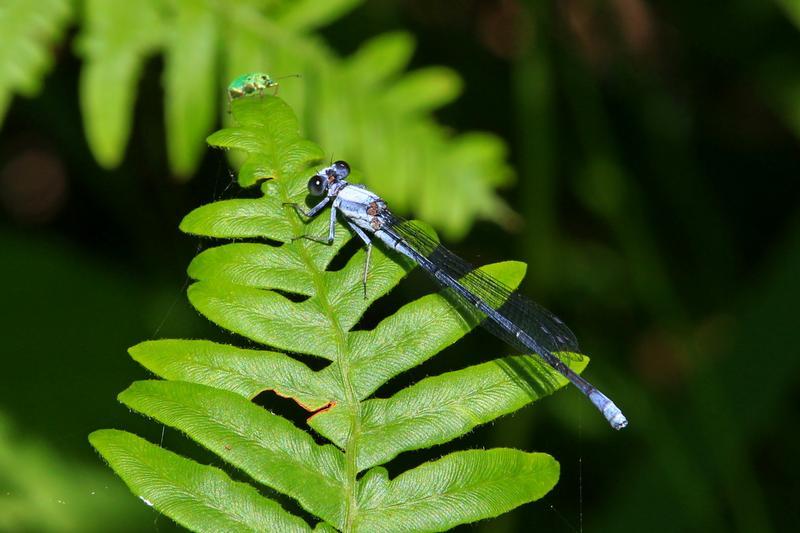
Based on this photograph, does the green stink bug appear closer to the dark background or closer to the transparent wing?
the transparent wing

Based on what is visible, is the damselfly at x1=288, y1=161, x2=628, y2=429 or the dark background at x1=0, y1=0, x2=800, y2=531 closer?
the damselfly at x1=288, y1=161, x2=628, y2=429

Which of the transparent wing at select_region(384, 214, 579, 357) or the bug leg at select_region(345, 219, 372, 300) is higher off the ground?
the bug leg at select_region(345, 219, 372, 300)

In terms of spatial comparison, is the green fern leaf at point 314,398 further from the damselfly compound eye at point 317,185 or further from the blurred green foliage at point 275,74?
the blurred green foliage at point 275,74

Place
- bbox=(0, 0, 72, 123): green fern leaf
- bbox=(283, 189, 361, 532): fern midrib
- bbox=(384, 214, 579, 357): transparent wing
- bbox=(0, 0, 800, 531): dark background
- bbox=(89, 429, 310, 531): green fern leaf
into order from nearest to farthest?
bbox=(89, 429, 310, 531): green fern leaf → bbox=(283, 189, 361, 532): fern midrib → bbox=(384, 214, 579, 357): transparent wing → bbox=(0, 0, 72, 123): green fern leaf → bbox=(0, 0, 800, 531): dark background

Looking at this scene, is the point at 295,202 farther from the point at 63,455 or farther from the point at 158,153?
the point at 158,153

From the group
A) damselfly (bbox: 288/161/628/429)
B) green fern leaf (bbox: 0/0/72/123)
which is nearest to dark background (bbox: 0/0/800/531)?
damselfly (bbox: 288/161/628/429)

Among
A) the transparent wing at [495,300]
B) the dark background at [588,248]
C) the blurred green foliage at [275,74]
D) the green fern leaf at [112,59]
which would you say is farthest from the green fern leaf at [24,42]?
the transparent wing at [495,300]

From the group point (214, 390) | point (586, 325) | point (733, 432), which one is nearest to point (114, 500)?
point (214, 390)
